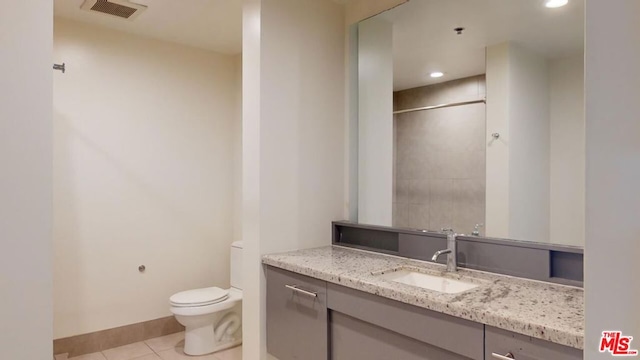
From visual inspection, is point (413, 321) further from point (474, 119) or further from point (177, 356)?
point (177, 356)

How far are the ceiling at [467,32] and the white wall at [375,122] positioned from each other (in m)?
0.09

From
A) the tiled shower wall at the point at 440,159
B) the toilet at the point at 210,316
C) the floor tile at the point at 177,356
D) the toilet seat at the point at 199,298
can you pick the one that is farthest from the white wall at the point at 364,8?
the floor tile at the point at 177,356

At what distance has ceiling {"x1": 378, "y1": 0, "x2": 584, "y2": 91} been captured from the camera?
1.73m

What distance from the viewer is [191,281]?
3471 millimetres

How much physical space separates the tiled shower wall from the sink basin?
0.32m

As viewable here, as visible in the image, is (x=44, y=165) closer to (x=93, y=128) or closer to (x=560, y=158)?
(x=93, y=128)

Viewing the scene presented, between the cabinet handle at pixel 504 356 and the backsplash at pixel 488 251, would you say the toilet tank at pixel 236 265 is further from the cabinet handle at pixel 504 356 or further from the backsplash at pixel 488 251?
the cabinet handle at pixel 504 356

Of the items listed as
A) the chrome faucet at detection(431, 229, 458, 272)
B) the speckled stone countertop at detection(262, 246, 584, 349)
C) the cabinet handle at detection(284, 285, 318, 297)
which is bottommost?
the cabinet handle at detection(284, 285, 318, 297)

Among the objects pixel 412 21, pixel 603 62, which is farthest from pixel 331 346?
pixel 412 21

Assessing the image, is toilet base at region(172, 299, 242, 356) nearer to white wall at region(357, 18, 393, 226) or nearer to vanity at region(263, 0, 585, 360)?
vanity at region(263, 0, 585, 360)

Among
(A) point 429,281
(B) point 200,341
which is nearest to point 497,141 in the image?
(A) point 429,281

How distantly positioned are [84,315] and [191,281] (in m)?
0.84

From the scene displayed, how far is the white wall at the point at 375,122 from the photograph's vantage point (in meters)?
2.50

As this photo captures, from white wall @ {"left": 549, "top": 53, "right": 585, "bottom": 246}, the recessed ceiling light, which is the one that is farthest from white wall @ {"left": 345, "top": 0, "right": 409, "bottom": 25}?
white wall @ {"left": 549, "top": 53, "right": 585, "bottom": 246}
